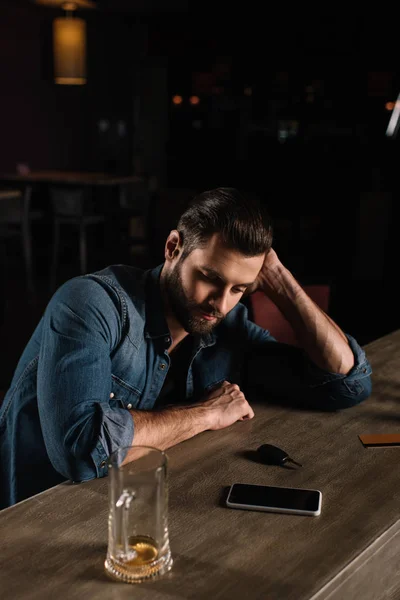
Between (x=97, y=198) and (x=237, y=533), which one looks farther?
(x=97, y=198)

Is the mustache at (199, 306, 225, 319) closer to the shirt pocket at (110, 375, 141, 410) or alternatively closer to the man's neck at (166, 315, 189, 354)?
the man's neck at (166, 315, 189, 354)

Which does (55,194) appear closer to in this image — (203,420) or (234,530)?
(203,420)

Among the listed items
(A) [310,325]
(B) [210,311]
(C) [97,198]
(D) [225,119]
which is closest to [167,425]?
(B) [210,311]

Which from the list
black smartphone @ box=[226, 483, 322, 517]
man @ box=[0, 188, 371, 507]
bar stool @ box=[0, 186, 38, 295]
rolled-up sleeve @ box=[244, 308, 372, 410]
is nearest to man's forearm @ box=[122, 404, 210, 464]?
man @ box=[0, 188, 371, 507]

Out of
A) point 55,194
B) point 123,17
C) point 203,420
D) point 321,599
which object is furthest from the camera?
point 123,17

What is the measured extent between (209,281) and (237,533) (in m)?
0.65

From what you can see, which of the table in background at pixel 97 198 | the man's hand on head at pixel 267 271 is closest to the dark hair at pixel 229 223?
the man's hand on head at pixel 267 271

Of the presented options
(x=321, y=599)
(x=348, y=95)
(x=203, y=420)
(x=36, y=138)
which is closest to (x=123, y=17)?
(x=36, y=138)

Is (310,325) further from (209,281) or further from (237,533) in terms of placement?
(237,533)

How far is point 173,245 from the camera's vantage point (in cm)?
172

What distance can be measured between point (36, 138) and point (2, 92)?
0.71 m

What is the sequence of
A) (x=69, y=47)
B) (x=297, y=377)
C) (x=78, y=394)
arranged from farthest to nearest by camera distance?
(x=69, y=47) → (x=297, y=377) → (x=78, y=394)

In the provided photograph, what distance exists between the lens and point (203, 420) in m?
1.56

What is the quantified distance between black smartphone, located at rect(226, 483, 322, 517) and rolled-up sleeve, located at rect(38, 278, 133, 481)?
0.86 ft
